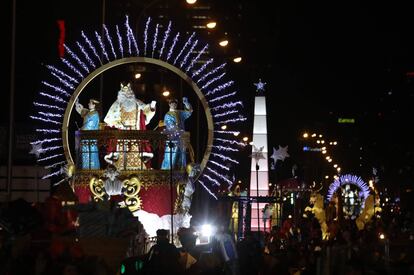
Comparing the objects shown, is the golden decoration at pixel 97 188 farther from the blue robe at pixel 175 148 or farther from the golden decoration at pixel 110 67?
the blue robe at pixel 175 148

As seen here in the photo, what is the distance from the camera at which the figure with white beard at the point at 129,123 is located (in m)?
28.8

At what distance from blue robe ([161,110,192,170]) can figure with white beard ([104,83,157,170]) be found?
57 centimetres

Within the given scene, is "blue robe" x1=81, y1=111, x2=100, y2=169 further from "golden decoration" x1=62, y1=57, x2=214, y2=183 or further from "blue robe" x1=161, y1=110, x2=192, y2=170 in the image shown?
"blue robe" x1=161, y1=110, x2=192, y2=170

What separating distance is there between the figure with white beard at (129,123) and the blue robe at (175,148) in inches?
22.3

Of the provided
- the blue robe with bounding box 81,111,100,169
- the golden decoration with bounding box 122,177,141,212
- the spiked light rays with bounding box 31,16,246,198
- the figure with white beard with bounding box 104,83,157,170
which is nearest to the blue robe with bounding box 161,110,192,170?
the figure with white beard with bounding box 104,83,157,170

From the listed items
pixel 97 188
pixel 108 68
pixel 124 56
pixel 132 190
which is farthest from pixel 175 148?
pixel 124 56

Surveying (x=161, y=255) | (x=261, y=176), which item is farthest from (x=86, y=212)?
(x=261, y=176)

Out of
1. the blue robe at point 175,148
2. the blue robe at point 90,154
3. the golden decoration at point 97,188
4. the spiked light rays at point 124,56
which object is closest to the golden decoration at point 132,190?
the golden decoration at point 97,188

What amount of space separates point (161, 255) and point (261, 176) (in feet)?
144

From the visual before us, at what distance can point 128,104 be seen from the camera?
3011cm

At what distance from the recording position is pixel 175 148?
29.2 metres

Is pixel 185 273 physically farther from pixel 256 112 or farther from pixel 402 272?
pixel 256 112

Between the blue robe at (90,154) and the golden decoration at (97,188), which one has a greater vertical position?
the blue robe at (90,154)

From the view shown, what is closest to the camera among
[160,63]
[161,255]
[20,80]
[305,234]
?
[161,255]
